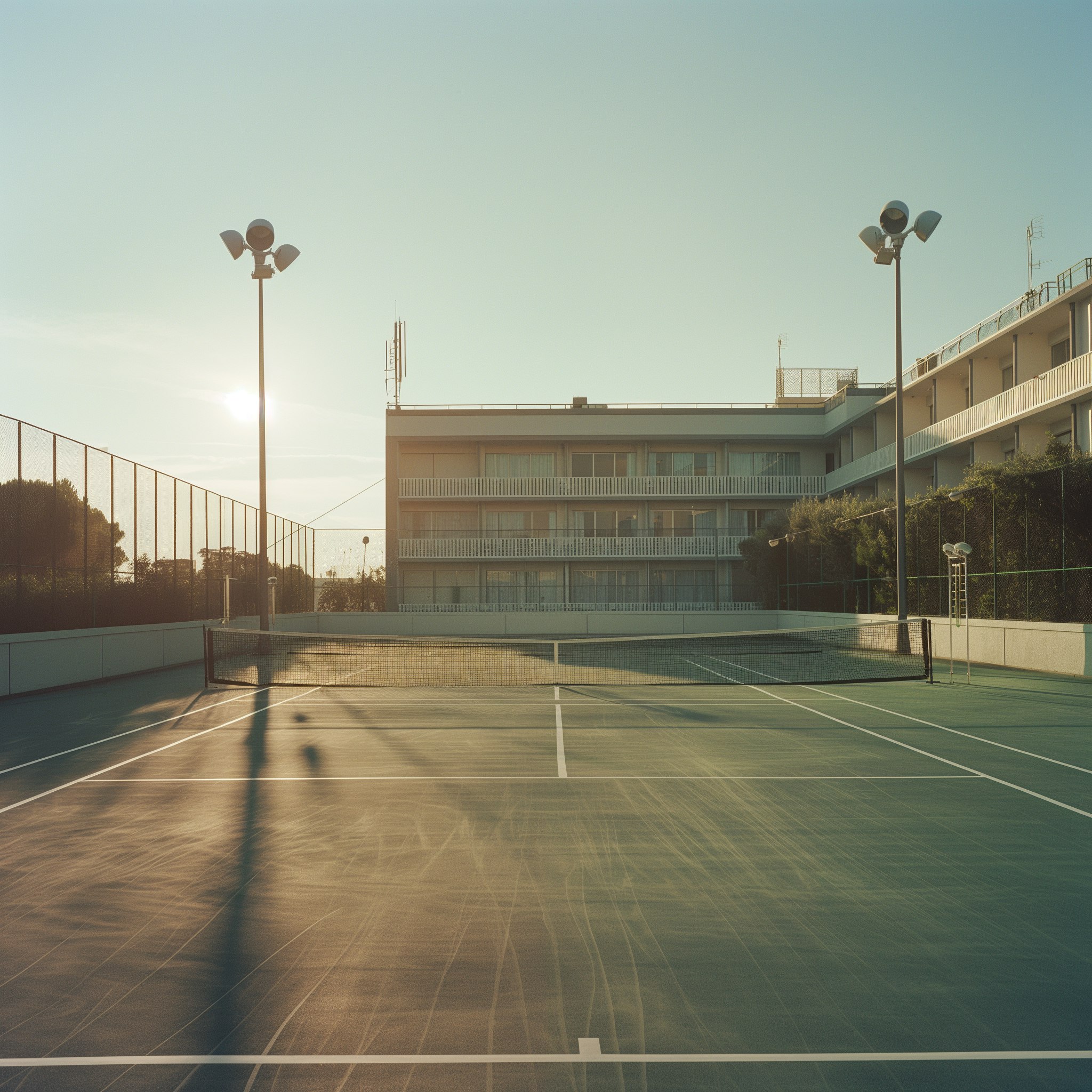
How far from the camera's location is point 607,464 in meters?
52.8

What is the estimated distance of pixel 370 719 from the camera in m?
14.7

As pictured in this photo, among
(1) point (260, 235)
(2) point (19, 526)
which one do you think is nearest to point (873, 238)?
(1) point (260, 235)

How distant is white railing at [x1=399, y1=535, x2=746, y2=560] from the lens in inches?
1956

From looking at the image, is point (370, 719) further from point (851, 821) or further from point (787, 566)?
point (787, 566)

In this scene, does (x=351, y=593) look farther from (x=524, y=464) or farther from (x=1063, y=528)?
(x=1063, y=528)

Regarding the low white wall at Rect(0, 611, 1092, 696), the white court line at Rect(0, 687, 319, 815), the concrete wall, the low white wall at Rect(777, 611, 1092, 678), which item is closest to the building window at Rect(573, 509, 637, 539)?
the low white wall at Rect(0, 611, 1092, 696)

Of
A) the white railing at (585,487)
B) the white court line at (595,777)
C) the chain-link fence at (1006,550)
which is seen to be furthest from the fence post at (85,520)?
the white railing at (585,487)

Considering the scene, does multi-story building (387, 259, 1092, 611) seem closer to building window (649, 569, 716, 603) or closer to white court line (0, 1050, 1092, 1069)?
building window (649, 569, 716, 603)

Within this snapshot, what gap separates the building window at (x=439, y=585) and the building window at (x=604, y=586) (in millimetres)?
4975

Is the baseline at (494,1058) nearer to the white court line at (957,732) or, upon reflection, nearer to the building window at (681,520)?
the white court line at (957,732)

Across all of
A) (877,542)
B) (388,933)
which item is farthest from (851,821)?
(877,542)

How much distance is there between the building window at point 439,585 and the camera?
50.2 metres

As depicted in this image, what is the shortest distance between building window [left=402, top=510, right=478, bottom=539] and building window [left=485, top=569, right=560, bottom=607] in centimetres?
251

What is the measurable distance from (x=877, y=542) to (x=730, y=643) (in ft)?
25.1
